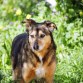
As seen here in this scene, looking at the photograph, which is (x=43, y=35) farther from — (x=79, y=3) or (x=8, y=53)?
(x=79, y=3)

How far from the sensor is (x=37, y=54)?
753 cm

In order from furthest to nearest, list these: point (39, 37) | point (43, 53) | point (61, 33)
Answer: point (61, 33), point (43, 53), point (39, 37)

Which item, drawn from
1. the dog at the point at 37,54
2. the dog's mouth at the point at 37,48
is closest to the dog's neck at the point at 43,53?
the dog at the point at 37,54

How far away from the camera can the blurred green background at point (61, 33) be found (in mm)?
8859

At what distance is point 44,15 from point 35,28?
3684 mm

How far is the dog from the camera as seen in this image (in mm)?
7297

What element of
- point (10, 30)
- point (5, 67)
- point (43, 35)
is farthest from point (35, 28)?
point (10, 30)

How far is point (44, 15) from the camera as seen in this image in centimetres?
1100

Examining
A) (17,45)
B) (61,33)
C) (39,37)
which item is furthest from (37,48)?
(61,33)

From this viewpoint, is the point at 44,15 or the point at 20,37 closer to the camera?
the point at 20,37

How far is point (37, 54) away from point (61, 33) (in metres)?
2.85

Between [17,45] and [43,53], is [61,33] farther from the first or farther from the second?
[43,53]

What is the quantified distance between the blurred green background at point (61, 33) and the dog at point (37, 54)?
51 centimetres

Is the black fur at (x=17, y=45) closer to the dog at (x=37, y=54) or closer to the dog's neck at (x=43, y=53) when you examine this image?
the dog at (x=37, y=54)
